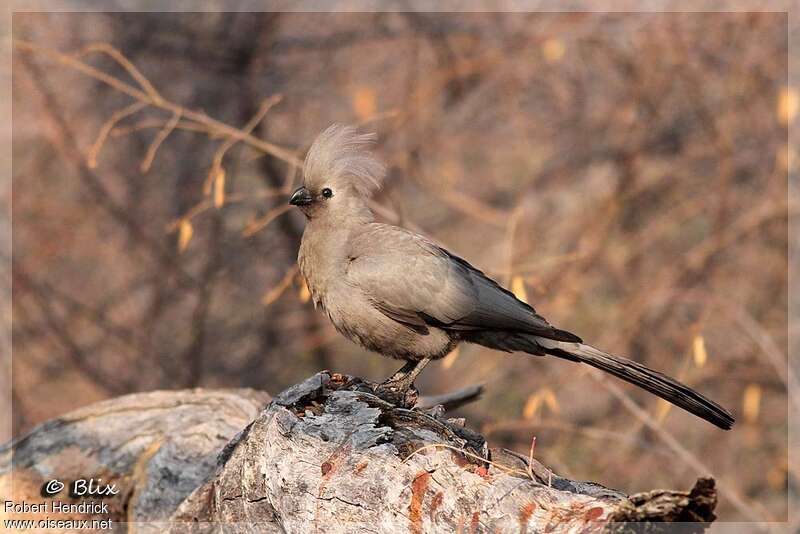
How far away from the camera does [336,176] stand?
4273mm

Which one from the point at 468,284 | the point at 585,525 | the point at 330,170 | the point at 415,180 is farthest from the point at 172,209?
the point at 585,525

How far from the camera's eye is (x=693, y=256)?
294 inches

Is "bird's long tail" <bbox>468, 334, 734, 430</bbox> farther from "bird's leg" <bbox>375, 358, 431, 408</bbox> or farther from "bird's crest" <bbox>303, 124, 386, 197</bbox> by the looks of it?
"bird's crest" <bbox>303, 124, 386, 197</bbox>

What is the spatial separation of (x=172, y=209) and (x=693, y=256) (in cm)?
409

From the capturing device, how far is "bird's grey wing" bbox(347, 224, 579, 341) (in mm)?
3967

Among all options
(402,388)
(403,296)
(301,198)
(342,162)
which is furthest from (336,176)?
(402,388)

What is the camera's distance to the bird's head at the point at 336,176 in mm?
4254

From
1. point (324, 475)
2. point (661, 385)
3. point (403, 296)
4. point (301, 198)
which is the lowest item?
point (324, 475)

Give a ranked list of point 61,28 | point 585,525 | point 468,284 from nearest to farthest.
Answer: point 585,525 → point 468,284 → point 61,28

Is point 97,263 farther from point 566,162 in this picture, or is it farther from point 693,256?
point 693,256

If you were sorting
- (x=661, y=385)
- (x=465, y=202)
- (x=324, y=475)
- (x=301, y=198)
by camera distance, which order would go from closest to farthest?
1. (x=324, y=475)
2. (x=661, y=385)
3. (x=301, y=198)
4. (x=465, y=202)

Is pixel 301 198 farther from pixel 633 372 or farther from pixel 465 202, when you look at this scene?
pixel 465 202

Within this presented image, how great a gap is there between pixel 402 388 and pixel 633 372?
988mm

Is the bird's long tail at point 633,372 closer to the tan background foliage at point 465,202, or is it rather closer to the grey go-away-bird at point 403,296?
the grey go-away-bird at point 403,296
